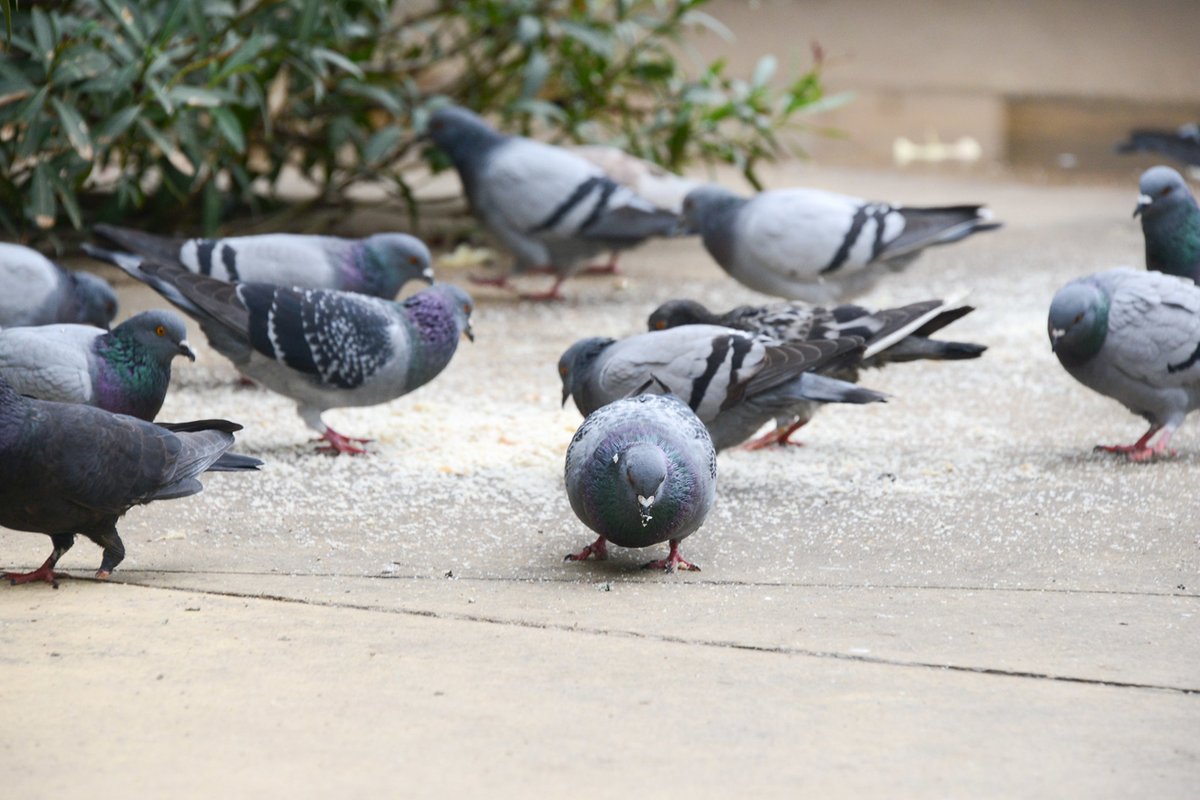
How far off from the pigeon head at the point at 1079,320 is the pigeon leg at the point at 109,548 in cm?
274

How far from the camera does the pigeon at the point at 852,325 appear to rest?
14.8ft

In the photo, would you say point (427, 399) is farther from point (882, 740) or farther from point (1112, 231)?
point (1112, 231)

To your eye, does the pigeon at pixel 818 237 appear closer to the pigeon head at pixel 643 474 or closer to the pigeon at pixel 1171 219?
the pigeon at pixel 1171 219

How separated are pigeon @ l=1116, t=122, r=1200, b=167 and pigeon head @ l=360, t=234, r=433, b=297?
403cm

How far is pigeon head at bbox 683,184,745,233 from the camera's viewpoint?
6465 millimetres

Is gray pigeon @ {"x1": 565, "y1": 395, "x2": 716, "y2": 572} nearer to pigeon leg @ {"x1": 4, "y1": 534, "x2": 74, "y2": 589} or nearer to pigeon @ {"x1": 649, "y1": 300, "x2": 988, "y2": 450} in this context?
pigeon @ {"x1": 649, "y1": 300, "x2": 988, "y2": 450}

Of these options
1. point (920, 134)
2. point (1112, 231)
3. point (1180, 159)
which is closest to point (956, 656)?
point (1180, 159)

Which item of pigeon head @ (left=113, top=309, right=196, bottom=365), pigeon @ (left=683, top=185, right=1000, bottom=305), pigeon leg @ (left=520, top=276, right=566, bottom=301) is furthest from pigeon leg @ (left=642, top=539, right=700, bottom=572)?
pigeon leg @ (left=520, top=276, right=566, bottom=301)

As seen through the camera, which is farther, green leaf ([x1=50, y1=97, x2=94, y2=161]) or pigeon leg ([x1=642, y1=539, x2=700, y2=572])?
green leaf ([x1=50, y1=97, x2=94, y2=161])

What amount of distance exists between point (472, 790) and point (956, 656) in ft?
3.67

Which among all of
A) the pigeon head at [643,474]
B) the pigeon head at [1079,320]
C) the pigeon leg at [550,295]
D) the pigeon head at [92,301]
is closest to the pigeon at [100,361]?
the pigeon head at [92,301]

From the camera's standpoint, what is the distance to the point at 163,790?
7.27 feet

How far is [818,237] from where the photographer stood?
239 inches

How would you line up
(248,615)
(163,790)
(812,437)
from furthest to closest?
(812,437), (248,615), (163,790)
